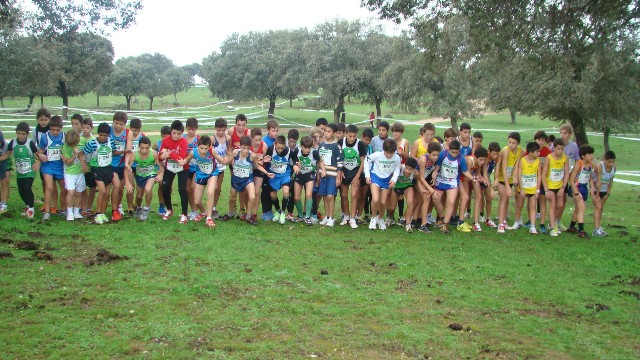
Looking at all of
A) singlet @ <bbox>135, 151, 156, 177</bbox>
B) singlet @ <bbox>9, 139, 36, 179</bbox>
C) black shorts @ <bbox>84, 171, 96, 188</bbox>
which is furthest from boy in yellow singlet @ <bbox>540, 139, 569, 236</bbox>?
singlet @ <bbox>9, 139, 36, 179</bbox>

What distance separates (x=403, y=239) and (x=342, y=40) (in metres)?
34.1

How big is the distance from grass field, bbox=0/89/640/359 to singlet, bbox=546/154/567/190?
1.15m

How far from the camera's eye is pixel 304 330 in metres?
5.89

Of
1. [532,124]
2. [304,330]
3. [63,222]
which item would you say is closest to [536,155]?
[304,330]

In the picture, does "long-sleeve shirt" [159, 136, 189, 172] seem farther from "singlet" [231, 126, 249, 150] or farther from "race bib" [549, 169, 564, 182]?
"race bib" [549, 169, 564, 182]

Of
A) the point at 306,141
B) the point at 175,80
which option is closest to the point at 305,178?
the point at 306,141

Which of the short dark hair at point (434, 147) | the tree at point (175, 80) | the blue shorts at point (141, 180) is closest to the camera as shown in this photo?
the short dark hair at point (434, 147)

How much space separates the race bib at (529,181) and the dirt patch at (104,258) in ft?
25.3

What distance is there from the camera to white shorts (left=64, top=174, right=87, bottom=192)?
10469 millimetres

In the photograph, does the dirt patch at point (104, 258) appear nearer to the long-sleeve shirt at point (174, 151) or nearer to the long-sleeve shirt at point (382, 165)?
the long-sleeve shirt at point (174, 151)

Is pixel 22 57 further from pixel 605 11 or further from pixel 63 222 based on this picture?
pixel 605 11

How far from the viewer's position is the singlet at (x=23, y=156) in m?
10.4

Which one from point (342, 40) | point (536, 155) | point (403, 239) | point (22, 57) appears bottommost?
point (403, 239)

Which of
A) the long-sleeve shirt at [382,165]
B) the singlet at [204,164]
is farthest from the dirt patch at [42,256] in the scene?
the long-sleeve shirt at [382,165]
